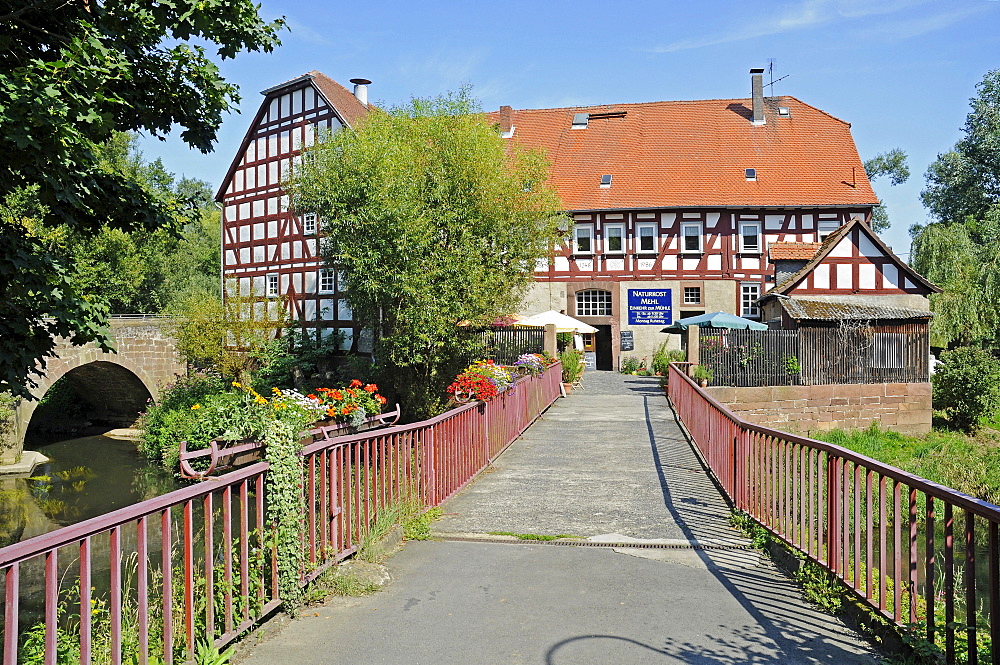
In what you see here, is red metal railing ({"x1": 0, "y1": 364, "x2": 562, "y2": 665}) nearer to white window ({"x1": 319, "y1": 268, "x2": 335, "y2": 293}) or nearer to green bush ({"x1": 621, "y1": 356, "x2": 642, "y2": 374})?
white window ({"x1": 319, "y1": 268, "x2": 335, "y2": 293})

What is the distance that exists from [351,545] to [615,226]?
3009 cm

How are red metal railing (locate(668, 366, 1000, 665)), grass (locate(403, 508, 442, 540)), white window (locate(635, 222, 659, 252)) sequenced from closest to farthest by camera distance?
red metal railing (locate(668, 366, 1000, 665)), grass (locate(403, 508, 442, 540)), white window (locate(635, 222, 659, 252))

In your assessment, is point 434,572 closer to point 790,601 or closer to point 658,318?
point 790,601

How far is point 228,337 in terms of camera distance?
3052 cm

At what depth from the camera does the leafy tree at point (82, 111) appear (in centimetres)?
609

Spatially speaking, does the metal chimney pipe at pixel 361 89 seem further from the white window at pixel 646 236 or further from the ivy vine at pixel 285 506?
the ivy vine at pixel 285 506

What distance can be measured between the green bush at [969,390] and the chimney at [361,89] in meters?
25.9

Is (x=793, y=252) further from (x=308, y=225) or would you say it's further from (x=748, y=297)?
(x=308, y=225)

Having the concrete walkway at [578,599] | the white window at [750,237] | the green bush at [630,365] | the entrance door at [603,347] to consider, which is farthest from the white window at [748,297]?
the concrete walkway at [578,599]

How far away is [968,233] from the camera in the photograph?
40312mm

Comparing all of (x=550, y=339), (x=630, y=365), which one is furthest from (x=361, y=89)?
(x=550, y=339)

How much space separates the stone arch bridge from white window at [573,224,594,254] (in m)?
16.0

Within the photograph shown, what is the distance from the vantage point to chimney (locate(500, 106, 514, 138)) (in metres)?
39.2

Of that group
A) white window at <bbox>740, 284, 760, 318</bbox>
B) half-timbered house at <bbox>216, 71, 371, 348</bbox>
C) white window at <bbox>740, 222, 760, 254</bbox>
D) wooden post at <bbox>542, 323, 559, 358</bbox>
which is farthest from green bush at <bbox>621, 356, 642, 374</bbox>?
half-timbered house at <bbox>216, 71, 371, 348</bbox>
